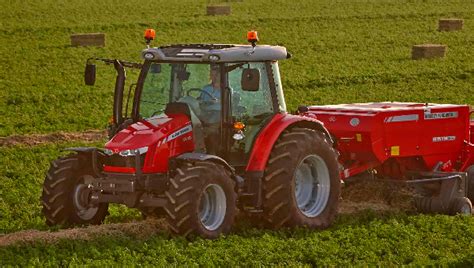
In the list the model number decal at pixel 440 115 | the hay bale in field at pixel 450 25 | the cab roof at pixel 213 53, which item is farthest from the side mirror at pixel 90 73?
the hay bale in field at pixel 450 25

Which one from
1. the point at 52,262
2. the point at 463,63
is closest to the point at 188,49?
the point at 52,262

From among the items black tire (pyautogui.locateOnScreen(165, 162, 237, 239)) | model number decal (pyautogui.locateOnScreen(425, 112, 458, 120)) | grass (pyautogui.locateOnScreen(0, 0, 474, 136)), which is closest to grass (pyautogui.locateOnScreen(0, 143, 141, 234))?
black tire (pyautogui.locateOnScreen(165, 162, 237, 239))

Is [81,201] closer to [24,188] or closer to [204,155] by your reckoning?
[204,155]

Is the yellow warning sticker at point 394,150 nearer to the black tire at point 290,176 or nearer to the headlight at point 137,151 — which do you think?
the black tire at point 290,176

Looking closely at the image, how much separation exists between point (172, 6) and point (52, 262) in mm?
28659

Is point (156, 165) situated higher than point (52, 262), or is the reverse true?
point (156, 165)

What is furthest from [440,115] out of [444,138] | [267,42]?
[267,42]

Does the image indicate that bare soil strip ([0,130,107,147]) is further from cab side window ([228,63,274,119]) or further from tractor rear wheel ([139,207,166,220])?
cab side window ([228,63,274,119])

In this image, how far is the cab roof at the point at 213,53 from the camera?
39.4 ft

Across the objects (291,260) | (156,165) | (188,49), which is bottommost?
(291,260)

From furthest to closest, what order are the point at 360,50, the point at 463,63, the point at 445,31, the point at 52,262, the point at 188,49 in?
the point at 445,31
the point at 360,50
the point at 463,63
the point at 188,49
the point at 52,262

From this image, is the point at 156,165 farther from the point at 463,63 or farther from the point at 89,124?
the point at 463,63

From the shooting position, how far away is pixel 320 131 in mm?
13047

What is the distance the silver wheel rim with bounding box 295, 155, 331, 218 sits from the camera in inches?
505
